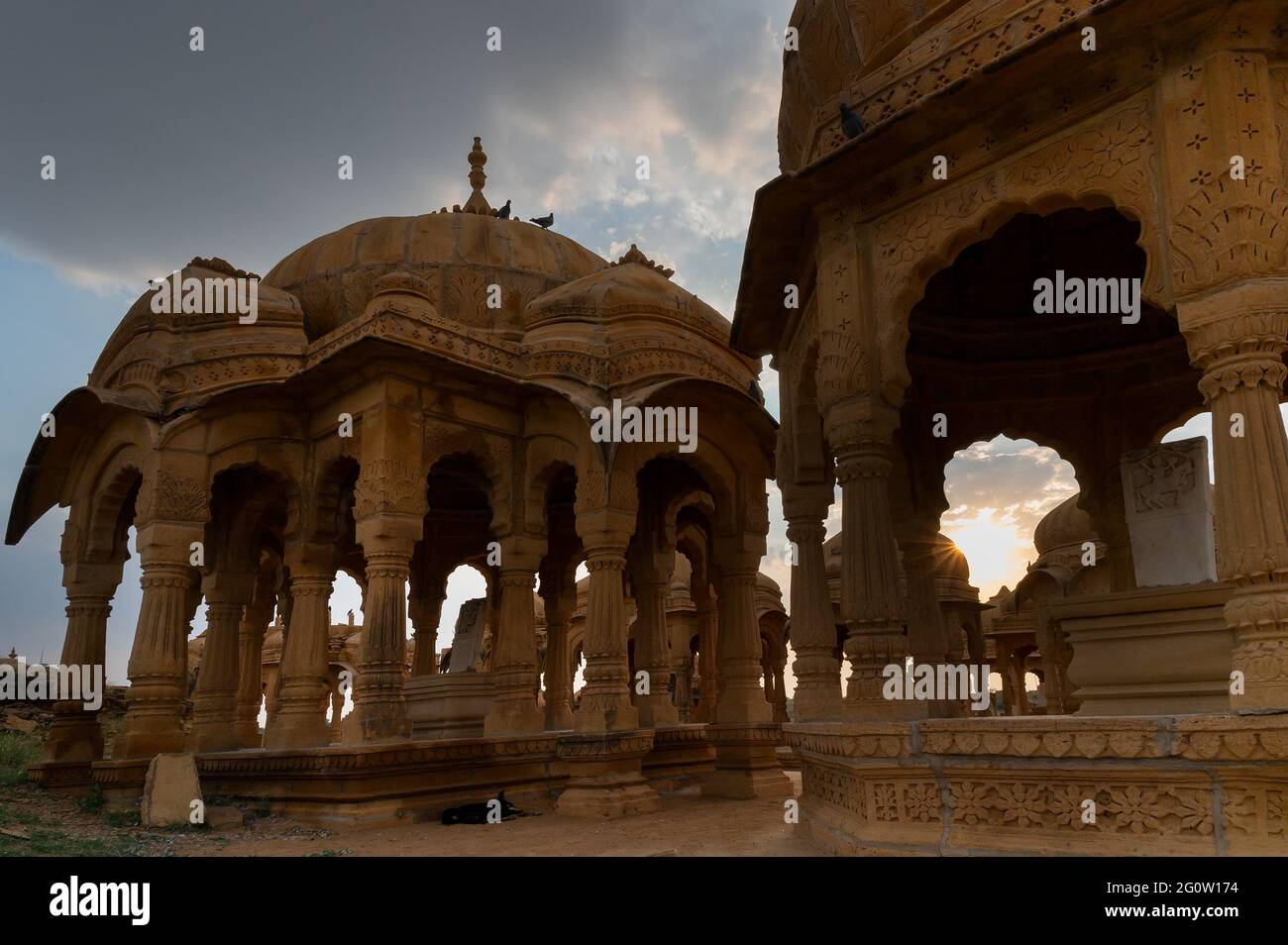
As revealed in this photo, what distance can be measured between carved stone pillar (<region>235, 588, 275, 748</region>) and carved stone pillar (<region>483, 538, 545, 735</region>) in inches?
222

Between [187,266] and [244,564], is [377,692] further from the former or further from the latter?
[187,266]

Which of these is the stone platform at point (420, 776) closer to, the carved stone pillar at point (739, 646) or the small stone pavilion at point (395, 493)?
the small stone pavilion at point (395, 493)

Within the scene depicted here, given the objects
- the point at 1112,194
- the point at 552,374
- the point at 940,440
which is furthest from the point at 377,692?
the point at 1112,194

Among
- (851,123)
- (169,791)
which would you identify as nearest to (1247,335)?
(851,123)

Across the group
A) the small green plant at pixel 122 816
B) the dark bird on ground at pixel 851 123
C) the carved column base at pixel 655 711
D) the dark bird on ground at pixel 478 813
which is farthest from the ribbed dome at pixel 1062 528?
the small green plant at pixel 122 816

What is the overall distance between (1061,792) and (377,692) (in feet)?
27.4

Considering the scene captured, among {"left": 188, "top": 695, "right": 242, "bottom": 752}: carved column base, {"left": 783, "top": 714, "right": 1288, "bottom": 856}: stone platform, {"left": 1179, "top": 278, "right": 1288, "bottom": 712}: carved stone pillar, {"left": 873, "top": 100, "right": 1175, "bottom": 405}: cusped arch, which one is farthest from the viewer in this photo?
{"left": 188, "top": 695, "right": 242, "bottom": 752}: carved column base

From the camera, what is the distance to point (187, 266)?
13.4 metres

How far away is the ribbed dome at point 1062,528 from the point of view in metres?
22.5

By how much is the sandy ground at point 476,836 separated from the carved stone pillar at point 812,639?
3.62 ft

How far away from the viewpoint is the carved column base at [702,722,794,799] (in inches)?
505

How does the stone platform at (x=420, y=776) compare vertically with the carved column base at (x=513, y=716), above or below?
below

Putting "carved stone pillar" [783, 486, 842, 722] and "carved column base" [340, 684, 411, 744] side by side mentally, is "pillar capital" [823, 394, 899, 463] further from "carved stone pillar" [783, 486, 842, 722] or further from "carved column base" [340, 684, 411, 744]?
"carved column base" [340, 684, 411, 744]

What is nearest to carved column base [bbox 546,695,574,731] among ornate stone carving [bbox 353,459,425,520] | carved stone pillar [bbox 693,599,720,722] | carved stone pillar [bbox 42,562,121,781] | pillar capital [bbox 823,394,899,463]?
carved stone pillar [bbox 693,599,720,722]
